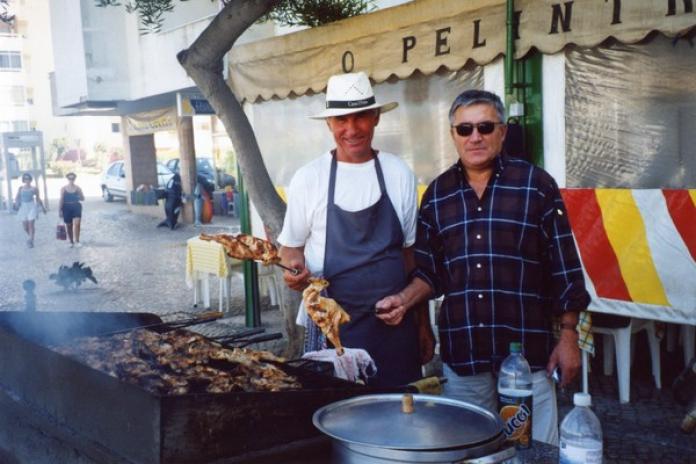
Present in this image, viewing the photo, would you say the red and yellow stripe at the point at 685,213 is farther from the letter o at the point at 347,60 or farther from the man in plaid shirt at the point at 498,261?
the letter o at the point at 347,60

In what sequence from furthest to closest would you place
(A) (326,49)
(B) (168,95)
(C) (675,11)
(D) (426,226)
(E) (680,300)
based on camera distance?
(B) (168,95), (A) (326,49), (E) (680,300), (C) (675,11), (D) (426,226)

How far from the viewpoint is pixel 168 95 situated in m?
22.7

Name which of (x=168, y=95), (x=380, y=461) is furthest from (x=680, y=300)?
(x=168, y=95)

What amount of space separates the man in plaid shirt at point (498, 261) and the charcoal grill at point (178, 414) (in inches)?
25.1

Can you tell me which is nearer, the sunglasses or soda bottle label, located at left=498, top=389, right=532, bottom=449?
soda bottle label, located at left=498, top=389, right=532, bottom=449

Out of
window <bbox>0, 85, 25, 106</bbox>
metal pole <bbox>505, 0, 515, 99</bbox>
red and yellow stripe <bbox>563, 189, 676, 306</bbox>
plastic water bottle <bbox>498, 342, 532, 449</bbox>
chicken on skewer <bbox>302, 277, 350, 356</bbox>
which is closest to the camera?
plastic water bottle <bbox>498, 342, 532, 449</bbox>

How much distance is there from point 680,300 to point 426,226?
2.94 metres

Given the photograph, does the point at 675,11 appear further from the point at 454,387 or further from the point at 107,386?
the point at 107,386

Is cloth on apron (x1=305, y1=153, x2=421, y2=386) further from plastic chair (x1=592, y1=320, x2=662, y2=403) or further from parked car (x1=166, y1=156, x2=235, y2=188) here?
parked car (x1=166, y1=156, x2=235, y2=188)

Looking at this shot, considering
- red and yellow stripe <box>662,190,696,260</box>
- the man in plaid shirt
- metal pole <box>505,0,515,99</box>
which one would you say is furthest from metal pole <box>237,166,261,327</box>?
the man in plaid shirt

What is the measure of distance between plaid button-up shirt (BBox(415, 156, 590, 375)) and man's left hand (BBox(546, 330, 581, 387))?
0.09m

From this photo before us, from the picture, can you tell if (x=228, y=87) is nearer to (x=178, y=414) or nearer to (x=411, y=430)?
(x=178, y=414)

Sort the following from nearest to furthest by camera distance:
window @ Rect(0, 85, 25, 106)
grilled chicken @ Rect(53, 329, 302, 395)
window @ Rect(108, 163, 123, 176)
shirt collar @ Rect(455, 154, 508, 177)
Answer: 1. grilled chicken @ Rect(53, 329, 302, 395)
2. shirt collar @ Rect(455, 154, 508, 177)
3. window @ Rect(108, 163, 123, 176)
4. window @ Rect(0, 85, 25, 106)

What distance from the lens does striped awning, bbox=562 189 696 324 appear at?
5164 millimetres
